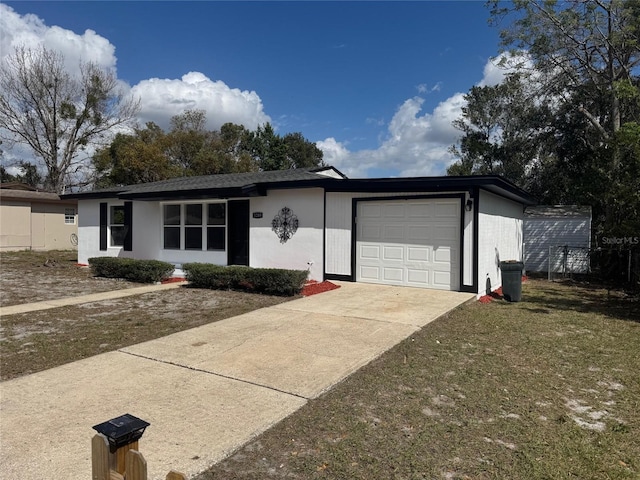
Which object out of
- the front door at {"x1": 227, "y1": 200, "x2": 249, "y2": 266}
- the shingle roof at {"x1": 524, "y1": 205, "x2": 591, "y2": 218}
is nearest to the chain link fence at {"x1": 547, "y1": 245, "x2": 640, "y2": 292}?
the shingle roof at {"x1": 524, "y1": 205, "x2": 591, "y2": 218}

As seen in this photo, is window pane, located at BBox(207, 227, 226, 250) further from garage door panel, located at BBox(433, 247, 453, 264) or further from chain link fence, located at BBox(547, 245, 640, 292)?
chain link fence, located at BBox(547, 245, 640, 292)

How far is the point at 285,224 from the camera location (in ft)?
38.5

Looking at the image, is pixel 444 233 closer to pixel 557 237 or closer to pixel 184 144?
pixel 557 237

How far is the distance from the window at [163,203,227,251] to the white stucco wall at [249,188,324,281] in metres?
1.17

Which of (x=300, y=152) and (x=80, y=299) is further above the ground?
(x=300, y=152)

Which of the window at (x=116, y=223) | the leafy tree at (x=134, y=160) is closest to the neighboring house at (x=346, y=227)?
the window at (x=116, y=223)

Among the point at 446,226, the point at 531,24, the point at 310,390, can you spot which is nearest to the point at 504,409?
the point at 310,390

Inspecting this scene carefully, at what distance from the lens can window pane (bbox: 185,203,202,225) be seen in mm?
13141

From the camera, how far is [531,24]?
17297 mm

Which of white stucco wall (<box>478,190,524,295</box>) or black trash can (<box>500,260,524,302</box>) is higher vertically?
white stucco wall (<box>478,190,524,295</box>)

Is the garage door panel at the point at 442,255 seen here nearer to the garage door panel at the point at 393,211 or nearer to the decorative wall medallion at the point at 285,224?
the garage door panel at the point at 393,211

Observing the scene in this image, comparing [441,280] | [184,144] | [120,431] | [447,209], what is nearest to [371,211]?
[447,209]

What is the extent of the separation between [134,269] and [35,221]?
17140mm

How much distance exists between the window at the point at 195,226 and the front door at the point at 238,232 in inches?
11.9
